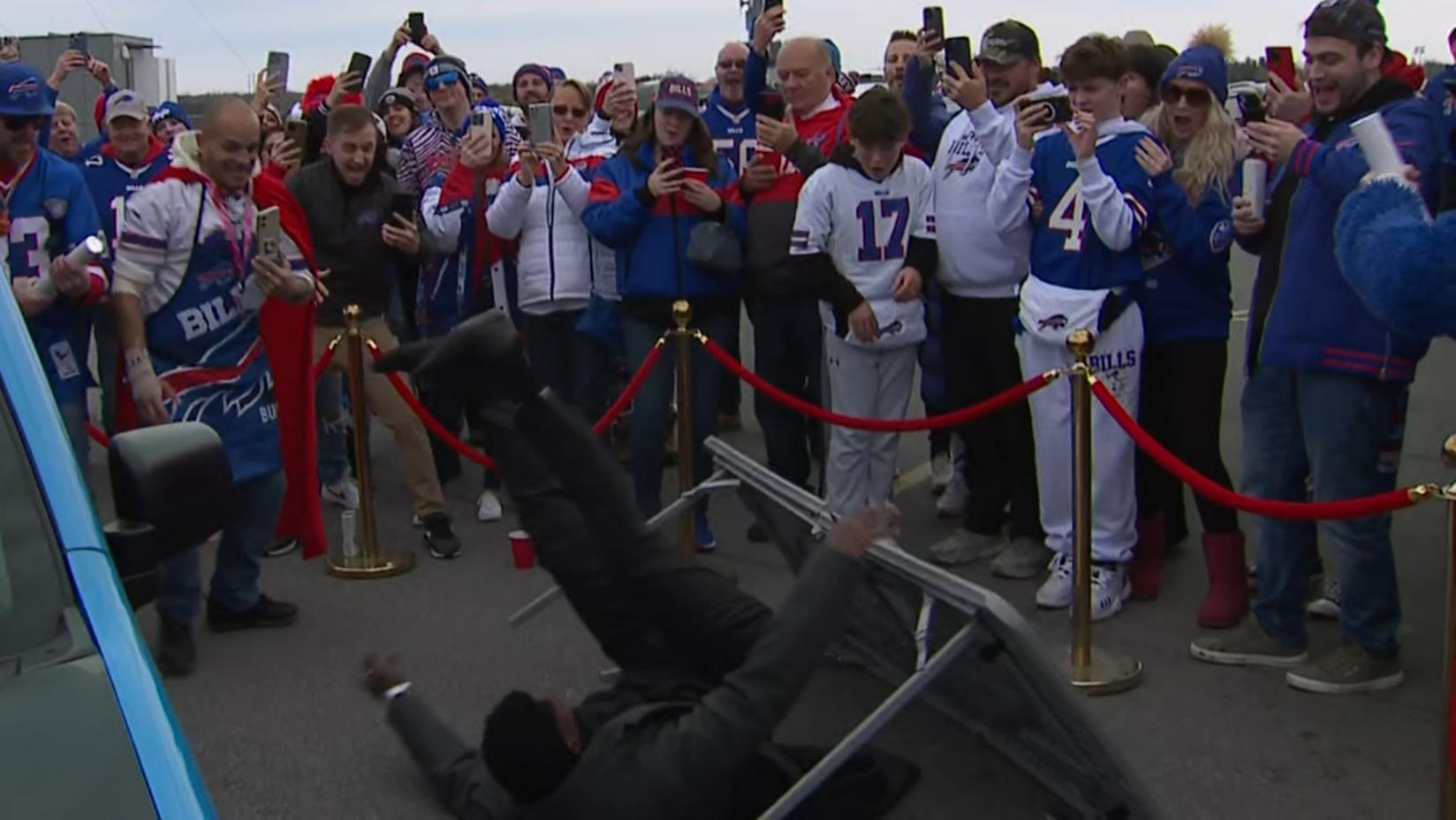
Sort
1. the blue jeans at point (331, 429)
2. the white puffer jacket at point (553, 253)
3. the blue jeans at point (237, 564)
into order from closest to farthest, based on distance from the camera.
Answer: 1. the blue jeans at point (237, 564)
2. the white puffer jacket at point (553, 253)
3. the blue jeans at point (331, 429)

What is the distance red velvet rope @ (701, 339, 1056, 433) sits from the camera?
536 centimetres

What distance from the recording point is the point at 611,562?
433 centimetres

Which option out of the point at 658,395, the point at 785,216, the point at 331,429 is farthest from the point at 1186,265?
the point at 331,429

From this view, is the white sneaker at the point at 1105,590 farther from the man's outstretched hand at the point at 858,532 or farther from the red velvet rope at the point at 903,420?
the man's outstretched hand at the point at 858,532

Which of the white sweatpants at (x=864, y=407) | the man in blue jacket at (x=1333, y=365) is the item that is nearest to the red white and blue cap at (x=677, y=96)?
the white sweatpants at (x=864, y=407)

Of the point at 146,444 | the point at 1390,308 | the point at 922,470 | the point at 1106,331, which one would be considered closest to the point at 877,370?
the point at 1106,331

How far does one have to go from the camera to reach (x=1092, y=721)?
373cm

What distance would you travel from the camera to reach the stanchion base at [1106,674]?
17.2 ft

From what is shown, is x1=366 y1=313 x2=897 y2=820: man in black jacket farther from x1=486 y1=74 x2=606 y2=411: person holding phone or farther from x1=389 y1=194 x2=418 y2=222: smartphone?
x1=389 y1=194 x2=418 y2=222: smartphone

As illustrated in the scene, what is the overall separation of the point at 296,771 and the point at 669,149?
3136 mm

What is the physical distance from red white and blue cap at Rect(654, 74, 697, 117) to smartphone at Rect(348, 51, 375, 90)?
3.34m

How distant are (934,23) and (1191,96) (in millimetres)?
1358

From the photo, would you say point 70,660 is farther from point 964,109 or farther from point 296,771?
point 964,109

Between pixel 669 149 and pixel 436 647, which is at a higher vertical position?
pixel 669 149
